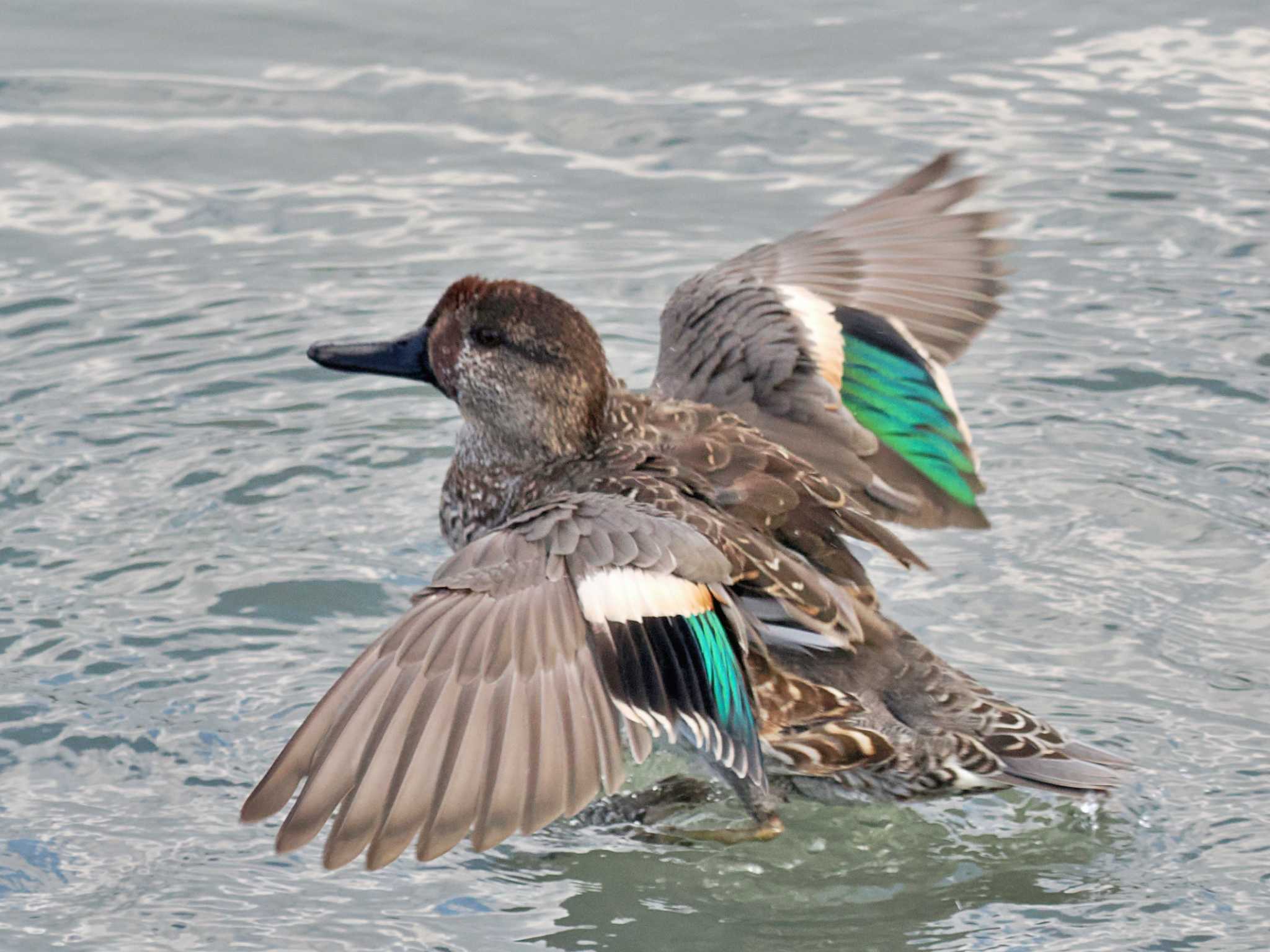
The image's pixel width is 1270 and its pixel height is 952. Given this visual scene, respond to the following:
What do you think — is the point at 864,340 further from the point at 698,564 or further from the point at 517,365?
the point at 698,564

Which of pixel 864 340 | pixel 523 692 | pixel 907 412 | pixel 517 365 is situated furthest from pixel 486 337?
pixel 523 692

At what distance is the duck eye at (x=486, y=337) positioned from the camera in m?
6.20

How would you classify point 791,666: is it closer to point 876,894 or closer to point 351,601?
point 876,894

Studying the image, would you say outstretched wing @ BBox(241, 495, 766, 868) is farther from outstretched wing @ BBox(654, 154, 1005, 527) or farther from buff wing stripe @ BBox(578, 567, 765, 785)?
outstretched wing @ BBox(654, 154, 1005, 527)

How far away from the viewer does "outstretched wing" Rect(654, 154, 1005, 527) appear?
626 cm

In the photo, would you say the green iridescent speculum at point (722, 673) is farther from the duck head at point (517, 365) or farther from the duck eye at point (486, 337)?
the duck eye at point (486, 337)

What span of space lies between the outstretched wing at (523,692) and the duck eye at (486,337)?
1.24 meters

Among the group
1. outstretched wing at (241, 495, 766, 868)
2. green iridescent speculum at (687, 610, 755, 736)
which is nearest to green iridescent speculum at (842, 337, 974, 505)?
outstretched wing at (241, 495, 766, 868)

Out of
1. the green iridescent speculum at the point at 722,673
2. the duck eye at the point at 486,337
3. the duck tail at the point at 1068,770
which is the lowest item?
the duck tail at the point at 1068,770

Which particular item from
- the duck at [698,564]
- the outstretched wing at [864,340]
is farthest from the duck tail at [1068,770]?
the outstretched wing at [864,340]

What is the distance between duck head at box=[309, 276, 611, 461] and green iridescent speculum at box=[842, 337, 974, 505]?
92cm

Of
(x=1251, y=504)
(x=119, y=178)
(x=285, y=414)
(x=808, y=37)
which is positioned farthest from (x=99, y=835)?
(x=808, y=37)

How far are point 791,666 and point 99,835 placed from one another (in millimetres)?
2008

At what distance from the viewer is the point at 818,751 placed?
5.31m
